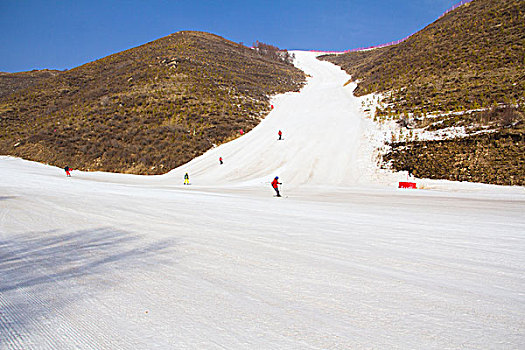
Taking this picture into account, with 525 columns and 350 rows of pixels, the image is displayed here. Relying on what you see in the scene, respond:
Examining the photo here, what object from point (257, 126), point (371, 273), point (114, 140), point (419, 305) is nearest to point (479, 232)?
point (371, 273)

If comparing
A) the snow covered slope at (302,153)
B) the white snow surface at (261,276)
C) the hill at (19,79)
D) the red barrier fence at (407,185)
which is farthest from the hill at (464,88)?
the hill at (19,79)

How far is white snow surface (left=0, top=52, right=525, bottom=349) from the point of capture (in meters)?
2.55

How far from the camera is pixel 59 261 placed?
177 inches

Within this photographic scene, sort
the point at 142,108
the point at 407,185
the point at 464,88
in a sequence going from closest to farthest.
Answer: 1. the point at 407,185
2. the point at 464,88
3. the point at 142,108

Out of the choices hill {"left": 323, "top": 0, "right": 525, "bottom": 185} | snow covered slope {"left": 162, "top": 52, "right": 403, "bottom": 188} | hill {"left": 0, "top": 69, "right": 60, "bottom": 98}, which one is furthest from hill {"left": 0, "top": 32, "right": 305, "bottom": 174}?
hill {"left": 323, "top": 0, "right": 525, "bottom": 185}

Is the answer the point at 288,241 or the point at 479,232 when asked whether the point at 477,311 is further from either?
the point at 479,232

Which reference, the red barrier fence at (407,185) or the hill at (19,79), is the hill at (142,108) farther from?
the red barrier fence at (407,185)

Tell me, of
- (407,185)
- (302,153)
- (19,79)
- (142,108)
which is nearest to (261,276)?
(407,185)

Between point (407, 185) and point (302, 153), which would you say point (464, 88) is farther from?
point (407, 185)

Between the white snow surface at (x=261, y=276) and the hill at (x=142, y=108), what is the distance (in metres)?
23.2

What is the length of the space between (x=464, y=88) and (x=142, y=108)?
40.9m

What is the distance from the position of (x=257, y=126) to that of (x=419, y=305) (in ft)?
115

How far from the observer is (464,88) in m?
25.0

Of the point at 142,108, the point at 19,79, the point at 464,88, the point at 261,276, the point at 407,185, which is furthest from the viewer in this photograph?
the point at 19,79
